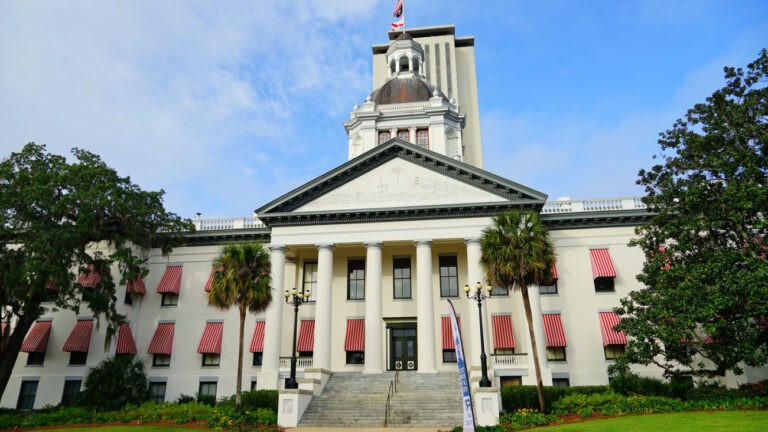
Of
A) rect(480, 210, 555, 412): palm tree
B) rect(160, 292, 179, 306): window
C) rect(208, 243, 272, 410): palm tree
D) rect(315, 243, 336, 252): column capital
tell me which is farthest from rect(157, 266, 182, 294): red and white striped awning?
rect(480, 210, 555, 412): palm tree

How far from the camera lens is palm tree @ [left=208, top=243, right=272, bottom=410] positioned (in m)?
24.3

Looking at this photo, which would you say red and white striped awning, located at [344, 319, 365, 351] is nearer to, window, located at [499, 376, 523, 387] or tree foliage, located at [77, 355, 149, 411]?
window, located at [499, 376, 523, 387]

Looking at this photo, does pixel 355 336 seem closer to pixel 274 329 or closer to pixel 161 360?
pixel 274 329

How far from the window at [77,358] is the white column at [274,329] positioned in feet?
38.1

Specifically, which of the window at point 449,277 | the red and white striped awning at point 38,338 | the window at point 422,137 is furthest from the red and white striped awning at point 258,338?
the window at point 422,137

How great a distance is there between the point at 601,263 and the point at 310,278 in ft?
56.3

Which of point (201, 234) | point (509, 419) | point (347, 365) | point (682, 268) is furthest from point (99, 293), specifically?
point (682, 268)

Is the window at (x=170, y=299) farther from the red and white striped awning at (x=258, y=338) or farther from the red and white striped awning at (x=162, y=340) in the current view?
the red and white striped awning at (x=258, y=338)

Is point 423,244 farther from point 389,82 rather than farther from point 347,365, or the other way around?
point 389,82

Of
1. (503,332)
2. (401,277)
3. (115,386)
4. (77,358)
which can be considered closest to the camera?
(115,386)

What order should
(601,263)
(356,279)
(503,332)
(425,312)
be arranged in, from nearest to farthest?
(425,312), (503,332), (601,263), (356,279)

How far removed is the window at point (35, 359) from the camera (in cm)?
3222

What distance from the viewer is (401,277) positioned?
108ft

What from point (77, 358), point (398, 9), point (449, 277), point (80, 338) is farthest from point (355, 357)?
point (398, 9)
